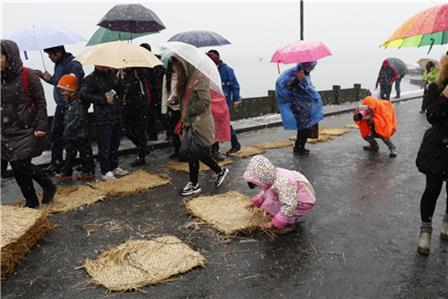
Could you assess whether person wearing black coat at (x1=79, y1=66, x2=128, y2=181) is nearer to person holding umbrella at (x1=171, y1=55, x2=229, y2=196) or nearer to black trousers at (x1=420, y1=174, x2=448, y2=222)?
person holding umbrella at (x1=171, y1=55, x2=229, y2=196)

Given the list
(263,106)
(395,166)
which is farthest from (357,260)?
(263,106)

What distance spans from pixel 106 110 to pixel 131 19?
2033 millimetres

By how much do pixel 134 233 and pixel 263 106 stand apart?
9463 millimetres

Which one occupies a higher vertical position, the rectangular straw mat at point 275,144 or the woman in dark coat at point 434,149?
the woman in dark coat at point 434,149

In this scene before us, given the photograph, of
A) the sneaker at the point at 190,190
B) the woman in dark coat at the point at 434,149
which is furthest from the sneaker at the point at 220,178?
the woman in dark coat at the point at 434,149

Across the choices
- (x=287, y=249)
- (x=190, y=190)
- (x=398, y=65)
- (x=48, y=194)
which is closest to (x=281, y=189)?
(x=287, y=249)

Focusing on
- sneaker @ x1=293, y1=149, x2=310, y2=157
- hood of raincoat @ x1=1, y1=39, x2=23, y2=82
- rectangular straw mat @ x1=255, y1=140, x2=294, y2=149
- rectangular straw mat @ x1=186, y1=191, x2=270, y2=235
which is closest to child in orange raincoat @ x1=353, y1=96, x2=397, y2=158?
sneaker @ x1=293, y1=149, x2=310, y2=157

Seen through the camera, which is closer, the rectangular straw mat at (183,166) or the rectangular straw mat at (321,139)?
the rectangular straw mat at (183,166)

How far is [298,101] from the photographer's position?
7297 millimetres

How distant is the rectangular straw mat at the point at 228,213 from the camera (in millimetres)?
4195

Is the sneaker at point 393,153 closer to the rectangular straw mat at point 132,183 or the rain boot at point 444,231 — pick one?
the rain boot at point 444,231

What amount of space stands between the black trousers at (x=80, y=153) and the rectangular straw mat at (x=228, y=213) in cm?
208

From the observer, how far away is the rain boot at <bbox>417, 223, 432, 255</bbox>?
3609 mm

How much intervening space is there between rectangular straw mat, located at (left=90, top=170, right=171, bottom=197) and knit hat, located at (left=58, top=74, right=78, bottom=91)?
1447 mm
